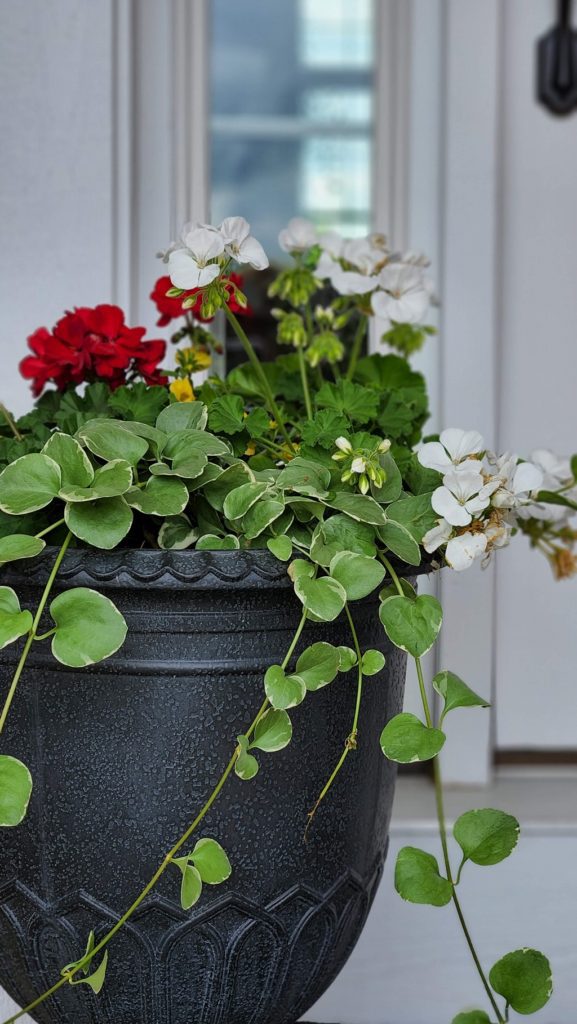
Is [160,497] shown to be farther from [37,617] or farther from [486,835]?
[486,835]

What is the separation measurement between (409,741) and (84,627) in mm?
206

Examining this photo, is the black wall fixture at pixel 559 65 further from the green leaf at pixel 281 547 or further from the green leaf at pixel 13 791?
the green leaf at pixel 13 791

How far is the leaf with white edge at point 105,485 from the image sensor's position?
23.8 inches

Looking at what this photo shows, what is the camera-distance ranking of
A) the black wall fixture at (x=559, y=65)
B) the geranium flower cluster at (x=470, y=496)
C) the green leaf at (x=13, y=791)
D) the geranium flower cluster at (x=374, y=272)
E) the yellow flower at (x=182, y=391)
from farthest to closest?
1. the black wall fixture at (x=559, y=65)
2. the geranium flower cluster at (x=374, y=272)
3. the yellow flower at (x=182, y=391)
4. the geranium flower cluster at (x=470, y=496)
5. the green leaf at (x=13, y=791)

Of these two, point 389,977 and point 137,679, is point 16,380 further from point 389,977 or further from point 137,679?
point 389,977

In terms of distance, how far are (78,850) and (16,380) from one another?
2.39 ft

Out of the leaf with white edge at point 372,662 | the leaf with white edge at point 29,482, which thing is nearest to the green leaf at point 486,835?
the leaf with white edge at point 372,662

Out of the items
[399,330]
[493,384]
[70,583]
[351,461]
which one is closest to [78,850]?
[70,583]

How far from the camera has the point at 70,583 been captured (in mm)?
632

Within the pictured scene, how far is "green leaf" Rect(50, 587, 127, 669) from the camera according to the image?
23.1 inches

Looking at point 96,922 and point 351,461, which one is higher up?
point 351,461

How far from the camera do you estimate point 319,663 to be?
2.08 ft

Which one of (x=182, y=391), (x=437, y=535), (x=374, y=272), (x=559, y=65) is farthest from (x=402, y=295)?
(x=559, y=65)

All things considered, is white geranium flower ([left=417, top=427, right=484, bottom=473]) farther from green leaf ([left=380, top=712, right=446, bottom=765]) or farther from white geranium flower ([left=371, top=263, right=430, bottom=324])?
white geranium flower ([left=371, top=263, right=430, bottom=324])
